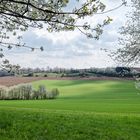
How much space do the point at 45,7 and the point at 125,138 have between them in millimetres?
8214

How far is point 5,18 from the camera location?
1397cm

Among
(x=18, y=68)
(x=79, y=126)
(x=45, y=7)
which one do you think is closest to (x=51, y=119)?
(x=79, y=126)

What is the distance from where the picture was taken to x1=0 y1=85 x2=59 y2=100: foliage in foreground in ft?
291

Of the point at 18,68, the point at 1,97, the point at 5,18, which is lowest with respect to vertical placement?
the point at 1,97

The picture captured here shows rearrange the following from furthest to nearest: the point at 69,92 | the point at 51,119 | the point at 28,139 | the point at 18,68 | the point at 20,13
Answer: the point at 69,92 < the point at 51,119 < the point at 28,139 < the point at 18,68 < the point at 20,13

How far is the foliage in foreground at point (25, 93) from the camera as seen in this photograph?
8882 centimetres

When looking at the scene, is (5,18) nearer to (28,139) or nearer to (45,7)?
(45,7)

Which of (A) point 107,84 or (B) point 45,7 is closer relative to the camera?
(B) point 45,7

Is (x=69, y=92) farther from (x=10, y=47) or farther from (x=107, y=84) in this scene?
(x=10, y=47)

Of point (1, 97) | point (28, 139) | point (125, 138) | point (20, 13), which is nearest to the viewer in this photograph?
point (20, 13)

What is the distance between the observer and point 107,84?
349 feet

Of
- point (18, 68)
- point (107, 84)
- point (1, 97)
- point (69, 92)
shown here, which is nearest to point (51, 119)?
point (18, 68)

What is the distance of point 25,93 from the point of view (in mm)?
92250

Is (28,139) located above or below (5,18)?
below
